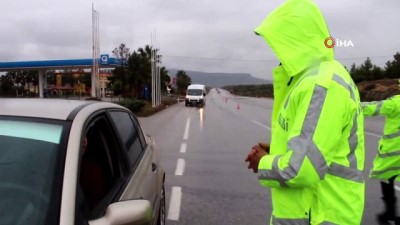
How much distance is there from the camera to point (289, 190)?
2.16 m

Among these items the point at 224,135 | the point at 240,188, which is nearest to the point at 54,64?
the point at 224,135

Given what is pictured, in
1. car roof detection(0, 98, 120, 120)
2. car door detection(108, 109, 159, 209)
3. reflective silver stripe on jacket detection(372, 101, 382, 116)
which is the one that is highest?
car roof detection(0, 98, 120, 120)

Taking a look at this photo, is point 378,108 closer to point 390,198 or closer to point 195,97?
point 390,198

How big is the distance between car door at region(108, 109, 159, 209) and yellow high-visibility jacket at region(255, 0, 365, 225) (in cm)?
114

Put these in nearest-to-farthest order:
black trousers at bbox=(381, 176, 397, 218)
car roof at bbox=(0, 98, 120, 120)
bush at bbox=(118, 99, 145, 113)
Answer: car roof at bbox=(0, 98, 120, 120) < black trousers at bbox=(381, 176, 397, 218) < bush at bbox=(118, 99, 145, 113)

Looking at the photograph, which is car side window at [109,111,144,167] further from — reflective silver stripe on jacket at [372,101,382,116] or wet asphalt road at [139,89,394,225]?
reflective silver stripe on jacket at [372,101,382,116]

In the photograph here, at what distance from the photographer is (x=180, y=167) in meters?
9.00

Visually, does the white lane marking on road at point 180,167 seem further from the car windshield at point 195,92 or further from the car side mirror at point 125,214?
the car windshield at point 195,92

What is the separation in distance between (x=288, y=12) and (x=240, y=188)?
5.22 m

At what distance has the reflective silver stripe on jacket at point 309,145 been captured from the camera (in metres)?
2.00

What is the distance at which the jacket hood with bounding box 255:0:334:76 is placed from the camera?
219 centimetres

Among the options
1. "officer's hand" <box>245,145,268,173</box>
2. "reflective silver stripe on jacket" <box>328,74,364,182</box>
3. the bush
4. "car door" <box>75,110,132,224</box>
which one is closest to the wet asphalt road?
"car door" <box>75,110,132,224</box>

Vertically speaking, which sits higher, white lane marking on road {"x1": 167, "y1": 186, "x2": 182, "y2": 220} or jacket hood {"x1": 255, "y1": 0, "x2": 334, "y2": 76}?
jacket hood {"x1": 255, "y1": 0, "x2": 334, "y2": 76}

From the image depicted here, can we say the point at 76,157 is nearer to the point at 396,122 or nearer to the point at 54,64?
the point at 396,122
